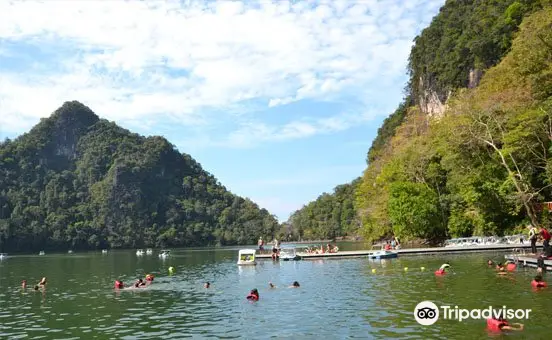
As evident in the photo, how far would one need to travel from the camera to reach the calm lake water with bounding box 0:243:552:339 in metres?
18.5

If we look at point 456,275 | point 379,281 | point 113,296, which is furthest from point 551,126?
point 113,296

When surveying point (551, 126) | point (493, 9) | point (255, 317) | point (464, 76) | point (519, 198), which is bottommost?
point (255, 317)

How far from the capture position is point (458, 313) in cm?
1955

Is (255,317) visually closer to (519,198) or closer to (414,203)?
(519,198)

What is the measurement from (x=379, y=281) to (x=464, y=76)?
60547mm

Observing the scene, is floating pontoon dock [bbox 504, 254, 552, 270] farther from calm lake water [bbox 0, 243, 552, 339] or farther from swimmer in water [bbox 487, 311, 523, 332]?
swimmer in water [bbox 487, 311, 523, 332]

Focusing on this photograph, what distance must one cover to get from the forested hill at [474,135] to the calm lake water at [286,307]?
14.0m

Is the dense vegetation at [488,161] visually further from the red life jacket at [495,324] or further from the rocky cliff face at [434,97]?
the red life jacket at [495,324]

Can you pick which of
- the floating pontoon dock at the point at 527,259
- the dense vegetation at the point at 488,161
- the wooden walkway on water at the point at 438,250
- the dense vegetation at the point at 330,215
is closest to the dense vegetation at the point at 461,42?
the dense vegetation at the point at 488,161

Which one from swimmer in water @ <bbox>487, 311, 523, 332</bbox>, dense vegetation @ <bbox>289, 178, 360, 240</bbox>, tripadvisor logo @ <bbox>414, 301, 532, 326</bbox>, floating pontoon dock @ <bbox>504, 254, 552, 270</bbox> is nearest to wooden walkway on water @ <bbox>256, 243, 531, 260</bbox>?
floating pontoon dock @ <bbox>504, 254, 552, 270</bbox>

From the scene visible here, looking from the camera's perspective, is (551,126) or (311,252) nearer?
(551,126)

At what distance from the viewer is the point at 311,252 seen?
204 feet

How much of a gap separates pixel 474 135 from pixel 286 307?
1236 inches

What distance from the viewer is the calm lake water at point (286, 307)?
18.5 metres
